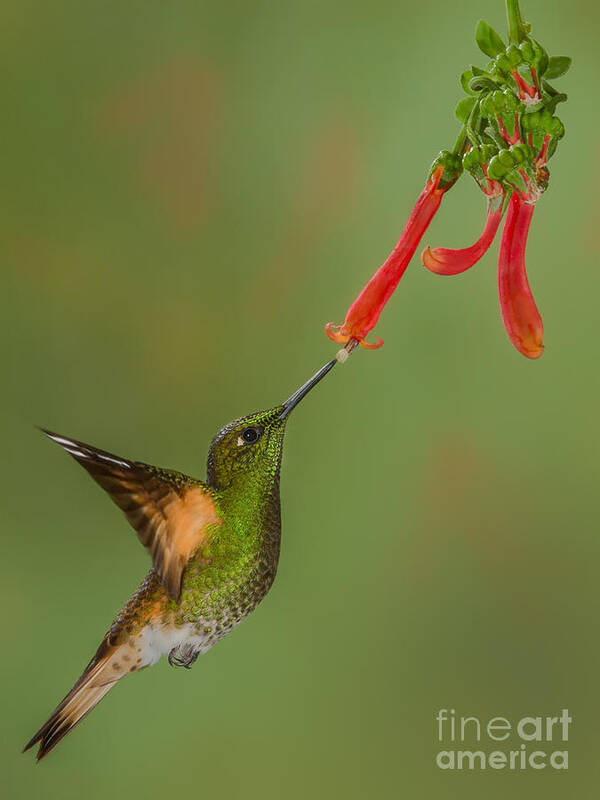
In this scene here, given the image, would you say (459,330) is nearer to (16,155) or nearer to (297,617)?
(297,617)

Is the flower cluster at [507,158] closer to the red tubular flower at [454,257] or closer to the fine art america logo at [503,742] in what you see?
the red tubular flower at [454,257]

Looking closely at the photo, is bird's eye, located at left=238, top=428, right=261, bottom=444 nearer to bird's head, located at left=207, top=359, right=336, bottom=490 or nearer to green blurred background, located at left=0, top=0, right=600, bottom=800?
bird's head, located at left=207, top=359, right=336, bottom=490

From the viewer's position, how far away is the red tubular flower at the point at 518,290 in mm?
642

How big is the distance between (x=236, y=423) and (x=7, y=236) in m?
1.06

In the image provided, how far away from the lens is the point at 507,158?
0.61 meters

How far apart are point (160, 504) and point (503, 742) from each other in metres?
1.10

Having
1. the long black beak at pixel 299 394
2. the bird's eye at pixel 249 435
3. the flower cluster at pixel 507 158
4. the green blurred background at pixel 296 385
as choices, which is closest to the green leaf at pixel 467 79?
the flower cluster at pixel 507 158

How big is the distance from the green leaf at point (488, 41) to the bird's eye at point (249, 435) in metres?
0.34

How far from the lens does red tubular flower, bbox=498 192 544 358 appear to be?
0.64 metres

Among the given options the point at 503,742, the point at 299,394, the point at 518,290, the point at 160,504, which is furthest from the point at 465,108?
the point at 503,742

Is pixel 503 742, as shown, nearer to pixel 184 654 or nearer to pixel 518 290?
pixel 184 654

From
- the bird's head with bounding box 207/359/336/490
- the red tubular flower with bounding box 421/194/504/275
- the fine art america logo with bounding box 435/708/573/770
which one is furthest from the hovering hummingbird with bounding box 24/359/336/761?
the fine art america logo with bounding box 435/708/573/770

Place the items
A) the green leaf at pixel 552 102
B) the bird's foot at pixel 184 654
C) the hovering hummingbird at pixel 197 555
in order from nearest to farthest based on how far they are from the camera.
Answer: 1. the green leaf at pixel 552 102
2. the hovering hummingbird at pixel 197 555
3. the bird's foot at pixel 184 654

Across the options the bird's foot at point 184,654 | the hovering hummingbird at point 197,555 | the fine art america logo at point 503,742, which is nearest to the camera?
the hovering hummingbird at point 197,555
